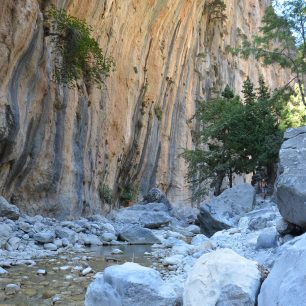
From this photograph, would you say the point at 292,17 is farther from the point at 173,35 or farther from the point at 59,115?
the point at 59,115

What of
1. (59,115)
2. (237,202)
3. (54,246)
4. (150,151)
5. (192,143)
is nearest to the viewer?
(54,246)

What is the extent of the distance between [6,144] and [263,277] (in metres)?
9.01

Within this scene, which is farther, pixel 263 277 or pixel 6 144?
pixel 6 144

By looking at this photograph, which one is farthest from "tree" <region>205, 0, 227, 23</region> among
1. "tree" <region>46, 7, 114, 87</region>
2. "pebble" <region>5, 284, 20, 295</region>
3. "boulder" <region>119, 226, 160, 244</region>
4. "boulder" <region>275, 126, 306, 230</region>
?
"pebble" <region>5, 284, 20, 295</region>

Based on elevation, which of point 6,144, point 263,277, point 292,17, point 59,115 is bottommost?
point 263,277

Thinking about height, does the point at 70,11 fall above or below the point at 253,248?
above

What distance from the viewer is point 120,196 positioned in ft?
72.7

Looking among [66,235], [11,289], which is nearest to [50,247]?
[66,235]

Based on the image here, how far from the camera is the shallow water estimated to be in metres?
4.71

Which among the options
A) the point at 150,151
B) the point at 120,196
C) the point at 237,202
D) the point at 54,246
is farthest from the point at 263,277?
the point at 150,151

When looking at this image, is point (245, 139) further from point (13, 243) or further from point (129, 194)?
point (13, 243)

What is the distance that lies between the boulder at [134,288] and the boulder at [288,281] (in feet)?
3.21

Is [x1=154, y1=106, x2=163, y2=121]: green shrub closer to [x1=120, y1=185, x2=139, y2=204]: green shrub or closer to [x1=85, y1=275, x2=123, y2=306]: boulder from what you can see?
[x1=120, y1=185, x2=139, y2=204]: green shrub

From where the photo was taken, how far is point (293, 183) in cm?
497
